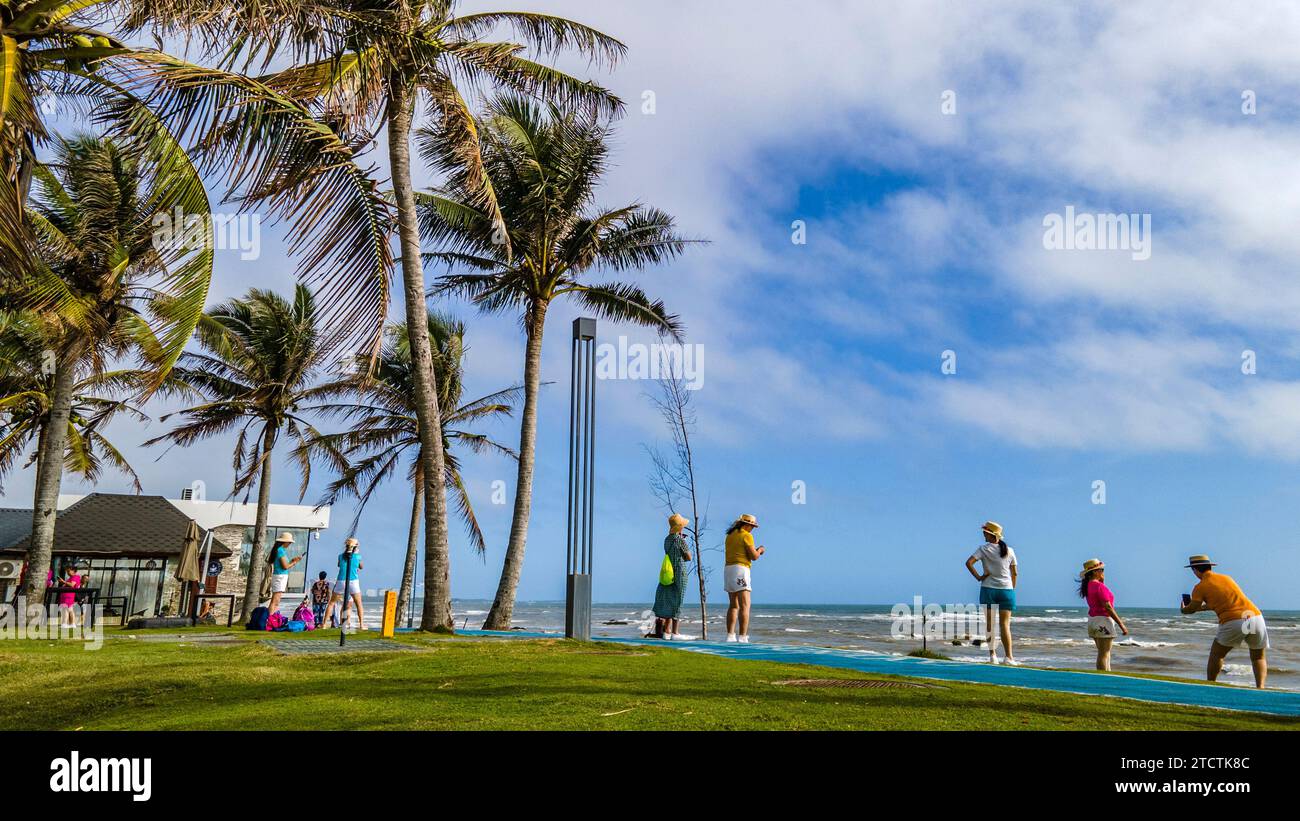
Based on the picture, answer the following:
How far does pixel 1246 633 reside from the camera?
955 cm

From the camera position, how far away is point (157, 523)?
30.7 metres

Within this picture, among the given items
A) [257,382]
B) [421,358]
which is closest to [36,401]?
[257,382]

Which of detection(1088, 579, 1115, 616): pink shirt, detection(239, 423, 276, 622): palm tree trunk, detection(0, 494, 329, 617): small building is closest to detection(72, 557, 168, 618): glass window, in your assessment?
detection(0, 494, 329, 617): small building

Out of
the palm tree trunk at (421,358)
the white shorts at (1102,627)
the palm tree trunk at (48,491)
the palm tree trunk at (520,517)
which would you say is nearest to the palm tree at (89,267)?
the palm tree trunk at (48,491)

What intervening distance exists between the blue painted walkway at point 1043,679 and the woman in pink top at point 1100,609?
1999 mm

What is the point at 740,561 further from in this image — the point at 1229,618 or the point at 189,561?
the point at 189,561

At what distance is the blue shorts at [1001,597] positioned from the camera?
10438mm

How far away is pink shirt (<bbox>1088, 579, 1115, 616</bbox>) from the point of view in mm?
10961

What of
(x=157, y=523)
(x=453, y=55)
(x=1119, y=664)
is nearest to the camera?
(x=453, y=55)

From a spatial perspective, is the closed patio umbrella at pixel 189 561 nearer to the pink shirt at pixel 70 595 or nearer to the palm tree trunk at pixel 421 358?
the pink shirt at pixel 70 595

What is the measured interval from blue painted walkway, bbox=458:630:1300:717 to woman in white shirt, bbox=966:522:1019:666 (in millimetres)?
880
